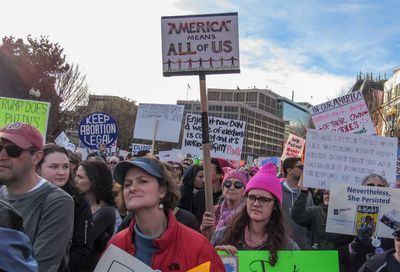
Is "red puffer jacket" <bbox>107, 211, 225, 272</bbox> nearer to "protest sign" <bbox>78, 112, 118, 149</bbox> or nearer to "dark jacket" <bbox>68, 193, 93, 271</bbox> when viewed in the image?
"dark jacket" <bbox>68, 193, 93, 271</bbox>

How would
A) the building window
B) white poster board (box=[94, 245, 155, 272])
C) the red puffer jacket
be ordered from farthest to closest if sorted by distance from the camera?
the building window < the red puffer jacket < white poster board (box=[94, 245, 155, 272])

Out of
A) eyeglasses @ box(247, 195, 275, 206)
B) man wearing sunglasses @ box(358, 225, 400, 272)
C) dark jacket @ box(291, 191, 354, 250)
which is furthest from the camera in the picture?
dark jacket @ box(291, 191, 354, 250)

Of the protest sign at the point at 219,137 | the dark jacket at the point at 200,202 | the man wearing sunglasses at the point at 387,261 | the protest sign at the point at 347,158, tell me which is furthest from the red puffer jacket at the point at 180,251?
the protest sign at the point at 219,137

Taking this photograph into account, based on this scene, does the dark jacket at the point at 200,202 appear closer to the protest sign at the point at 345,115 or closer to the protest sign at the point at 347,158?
the protest sign at the point at 347,158

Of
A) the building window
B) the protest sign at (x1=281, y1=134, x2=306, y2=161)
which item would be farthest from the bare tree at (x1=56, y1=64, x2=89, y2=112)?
the building window

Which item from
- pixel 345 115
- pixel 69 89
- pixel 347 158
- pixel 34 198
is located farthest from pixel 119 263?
pixel 69 89

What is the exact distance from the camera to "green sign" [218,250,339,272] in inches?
128

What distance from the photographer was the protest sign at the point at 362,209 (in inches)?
169

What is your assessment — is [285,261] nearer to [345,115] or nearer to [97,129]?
[345,115]

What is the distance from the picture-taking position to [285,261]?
343 centimetres

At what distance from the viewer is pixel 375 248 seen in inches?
165

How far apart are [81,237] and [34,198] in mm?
816

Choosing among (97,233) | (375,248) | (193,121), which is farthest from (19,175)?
(193,121)

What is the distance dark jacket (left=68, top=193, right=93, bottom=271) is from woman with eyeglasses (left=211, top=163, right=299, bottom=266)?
973 mm
